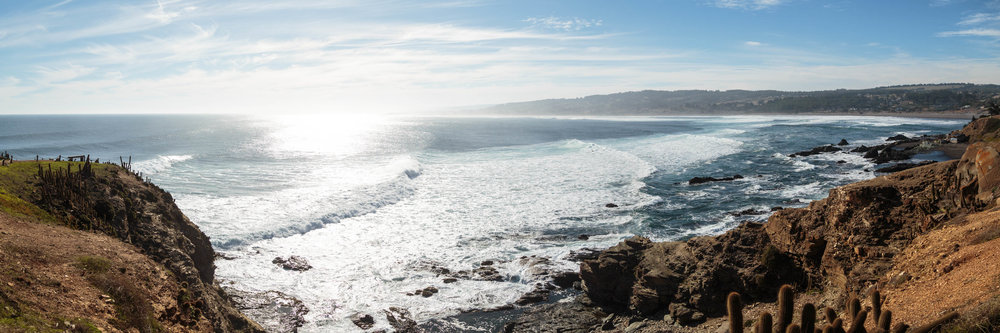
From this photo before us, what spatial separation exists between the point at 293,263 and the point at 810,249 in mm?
16376

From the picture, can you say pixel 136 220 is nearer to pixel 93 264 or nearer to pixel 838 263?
pixel 93 264

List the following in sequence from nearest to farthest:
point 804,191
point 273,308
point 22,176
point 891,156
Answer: point 22,176
point 273,308
point 804,191
point 891,156

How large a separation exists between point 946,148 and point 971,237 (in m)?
41.3

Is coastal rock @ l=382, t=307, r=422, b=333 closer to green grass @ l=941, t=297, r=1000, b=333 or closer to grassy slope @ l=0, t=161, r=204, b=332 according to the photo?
grassy slope @ l=0, t=161, r=204, b=332

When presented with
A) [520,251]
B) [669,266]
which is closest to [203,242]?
[520,251]

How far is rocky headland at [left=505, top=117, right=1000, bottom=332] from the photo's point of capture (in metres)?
7.87

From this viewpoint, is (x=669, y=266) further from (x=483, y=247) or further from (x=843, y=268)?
(x=483, y=247)

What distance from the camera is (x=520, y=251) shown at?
19781 mm

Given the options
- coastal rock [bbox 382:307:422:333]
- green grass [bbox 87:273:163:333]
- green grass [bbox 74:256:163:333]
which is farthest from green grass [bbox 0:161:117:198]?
coastal rock [bbox 382:307:422:333]

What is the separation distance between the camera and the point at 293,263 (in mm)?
19328

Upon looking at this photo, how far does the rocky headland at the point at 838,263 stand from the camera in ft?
25.8

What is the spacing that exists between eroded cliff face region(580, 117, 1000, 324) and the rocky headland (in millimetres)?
25

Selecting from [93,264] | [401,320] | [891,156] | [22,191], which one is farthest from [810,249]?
[891,156]

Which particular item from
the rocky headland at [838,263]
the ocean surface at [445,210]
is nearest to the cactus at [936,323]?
the rocky headland at [838,263]
